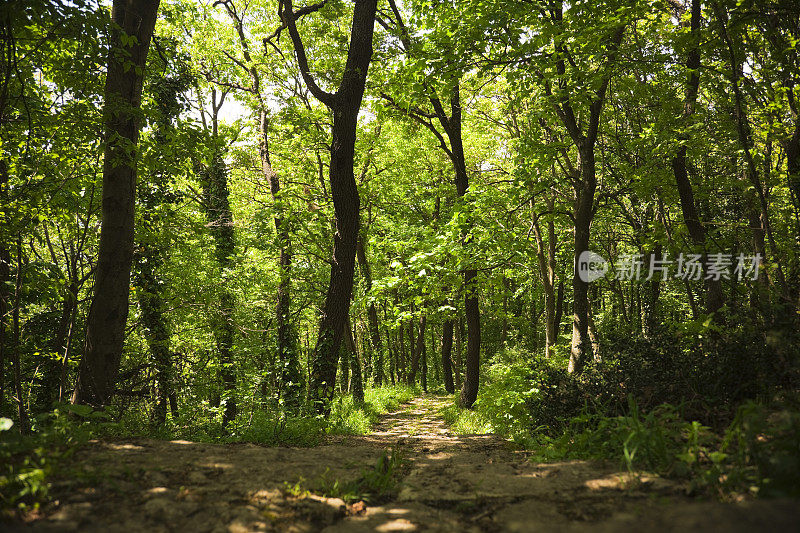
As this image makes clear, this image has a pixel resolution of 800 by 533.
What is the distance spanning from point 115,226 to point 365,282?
8.70 metres

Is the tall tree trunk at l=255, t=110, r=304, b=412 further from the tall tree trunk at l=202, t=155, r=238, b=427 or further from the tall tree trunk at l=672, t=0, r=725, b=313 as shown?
the tall tree trunk at l=672, t=0, r=725, b=313

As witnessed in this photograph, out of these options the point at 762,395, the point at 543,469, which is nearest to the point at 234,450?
the point at 543,469

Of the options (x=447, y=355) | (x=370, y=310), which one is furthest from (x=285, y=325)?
(x=447, y=355)

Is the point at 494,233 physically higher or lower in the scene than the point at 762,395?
higher

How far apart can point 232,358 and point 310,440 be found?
637cm

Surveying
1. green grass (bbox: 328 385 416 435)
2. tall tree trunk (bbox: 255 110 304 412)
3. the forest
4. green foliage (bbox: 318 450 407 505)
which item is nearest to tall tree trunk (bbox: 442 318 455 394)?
green grass (bbox: 328 385 416 435)

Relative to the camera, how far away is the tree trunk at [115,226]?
5.72 metres

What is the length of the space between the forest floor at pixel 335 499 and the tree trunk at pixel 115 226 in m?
1.95

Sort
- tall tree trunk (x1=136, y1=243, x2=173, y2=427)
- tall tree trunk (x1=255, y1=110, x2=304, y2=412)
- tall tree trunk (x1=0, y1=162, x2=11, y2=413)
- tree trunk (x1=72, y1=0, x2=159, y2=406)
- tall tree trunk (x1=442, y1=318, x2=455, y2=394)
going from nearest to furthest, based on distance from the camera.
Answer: tree trunk (x1=72, y1=0, x2=159, y2=406) → tall tree trunk (x1=0, y1=162, x2=11, y2=413) → tall tree trunk (x1=255, y1=110, x2=304, y2=412) → tall tree trunk (x1=136, y1=243, x2=173, y2=427) → tall tree trunk (x1=442, y1=318, x2=455, y2=394)

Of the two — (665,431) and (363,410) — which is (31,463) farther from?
(363,410)

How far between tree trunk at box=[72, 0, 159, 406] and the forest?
4 cm

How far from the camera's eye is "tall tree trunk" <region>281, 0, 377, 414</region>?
8320mm

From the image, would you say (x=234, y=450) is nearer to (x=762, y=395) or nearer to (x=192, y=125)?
(x=192, y=125)

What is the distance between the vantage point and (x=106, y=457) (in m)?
3.51
